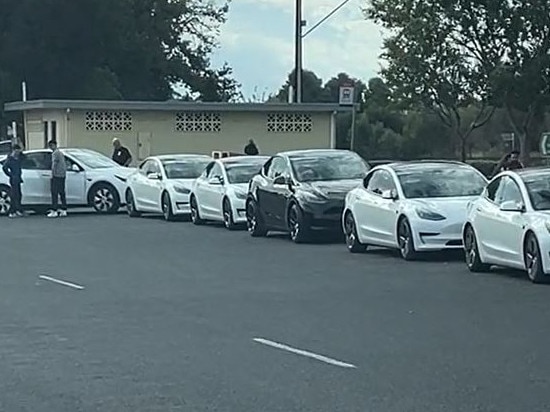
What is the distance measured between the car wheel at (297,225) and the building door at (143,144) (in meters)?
21.1

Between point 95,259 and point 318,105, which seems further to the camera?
point 318,105

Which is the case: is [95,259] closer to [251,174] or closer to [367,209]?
[367,209]

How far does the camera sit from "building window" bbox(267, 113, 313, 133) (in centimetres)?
4612

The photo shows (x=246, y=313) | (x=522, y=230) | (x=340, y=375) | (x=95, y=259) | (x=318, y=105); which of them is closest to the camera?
(x=340, y=375)

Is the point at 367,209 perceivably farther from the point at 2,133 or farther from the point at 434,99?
the point at 2,133

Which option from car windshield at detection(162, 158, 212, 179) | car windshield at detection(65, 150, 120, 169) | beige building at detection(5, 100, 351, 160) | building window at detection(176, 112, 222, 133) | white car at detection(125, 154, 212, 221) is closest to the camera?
white car at detection(125, 154, 212, 221)

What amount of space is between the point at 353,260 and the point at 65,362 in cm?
955

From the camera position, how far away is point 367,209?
21422mm

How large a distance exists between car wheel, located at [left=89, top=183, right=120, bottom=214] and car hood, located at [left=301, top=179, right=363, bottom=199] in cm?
1111

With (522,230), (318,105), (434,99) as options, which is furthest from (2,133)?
(522,230)

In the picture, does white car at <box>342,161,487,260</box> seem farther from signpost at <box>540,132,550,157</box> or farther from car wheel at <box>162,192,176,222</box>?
car wheel at <box>162,192,176,222</box>

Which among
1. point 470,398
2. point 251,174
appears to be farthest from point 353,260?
point 470,398

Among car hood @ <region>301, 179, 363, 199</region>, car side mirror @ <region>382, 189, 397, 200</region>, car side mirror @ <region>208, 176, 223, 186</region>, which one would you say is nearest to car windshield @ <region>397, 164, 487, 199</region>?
car side mirror @ <region>382, 189, 397, 200</region>

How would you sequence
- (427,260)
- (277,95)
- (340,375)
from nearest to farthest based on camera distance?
(340,375), (427,260), (277,95)
